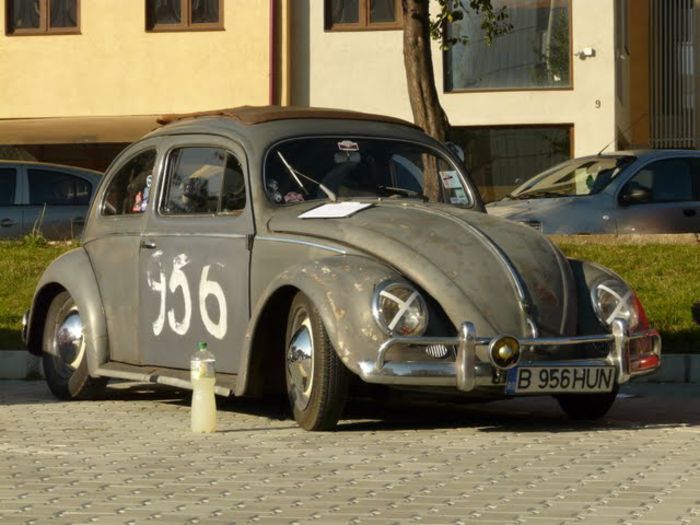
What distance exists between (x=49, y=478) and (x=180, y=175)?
11.8 feet

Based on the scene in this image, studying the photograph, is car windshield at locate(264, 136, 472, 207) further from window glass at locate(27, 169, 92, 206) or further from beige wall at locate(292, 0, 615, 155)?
beige wall at locate(292, 0, 615, 155)

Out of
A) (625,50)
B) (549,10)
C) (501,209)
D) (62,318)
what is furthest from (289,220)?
(625,50)

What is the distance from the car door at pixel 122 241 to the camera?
11266 millimetres

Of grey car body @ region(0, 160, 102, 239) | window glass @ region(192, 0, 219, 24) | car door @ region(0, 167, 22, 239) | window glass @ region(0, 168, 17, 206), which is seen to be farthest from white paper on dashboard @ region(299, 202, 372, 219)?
window glass @ region(192, 0, 219, 24)

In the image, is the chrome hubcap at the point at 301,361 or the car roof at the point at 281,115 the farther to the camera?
the car roof at the point at 281,115

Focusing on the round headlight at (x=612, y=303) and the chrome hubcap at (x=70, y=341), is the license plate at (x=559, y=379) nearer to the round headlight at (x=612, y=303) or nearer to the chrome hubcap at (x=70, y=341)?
the round headlight at (x=612, y=303)

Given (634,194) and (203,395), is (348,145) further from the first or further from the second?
(634,194)

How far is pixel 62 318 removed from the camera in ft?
39.3

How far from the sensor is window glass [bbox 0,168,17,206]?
23.0 meters

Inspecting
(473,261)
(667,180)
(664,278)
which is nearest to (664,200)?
(667,180)

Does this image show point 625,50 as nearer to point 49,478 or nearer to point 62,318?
point 62,318

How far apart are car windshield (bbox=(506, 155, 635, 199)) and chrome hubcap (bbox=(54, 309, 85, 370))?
1022 centimetres

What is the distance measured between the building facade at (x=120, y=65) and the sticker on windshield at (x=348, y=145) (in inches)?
916

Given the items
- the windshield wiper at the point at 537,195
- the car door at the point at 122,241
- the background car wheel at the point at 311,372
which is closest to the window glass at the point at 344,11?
the windshield wiper at the point at 537,195
